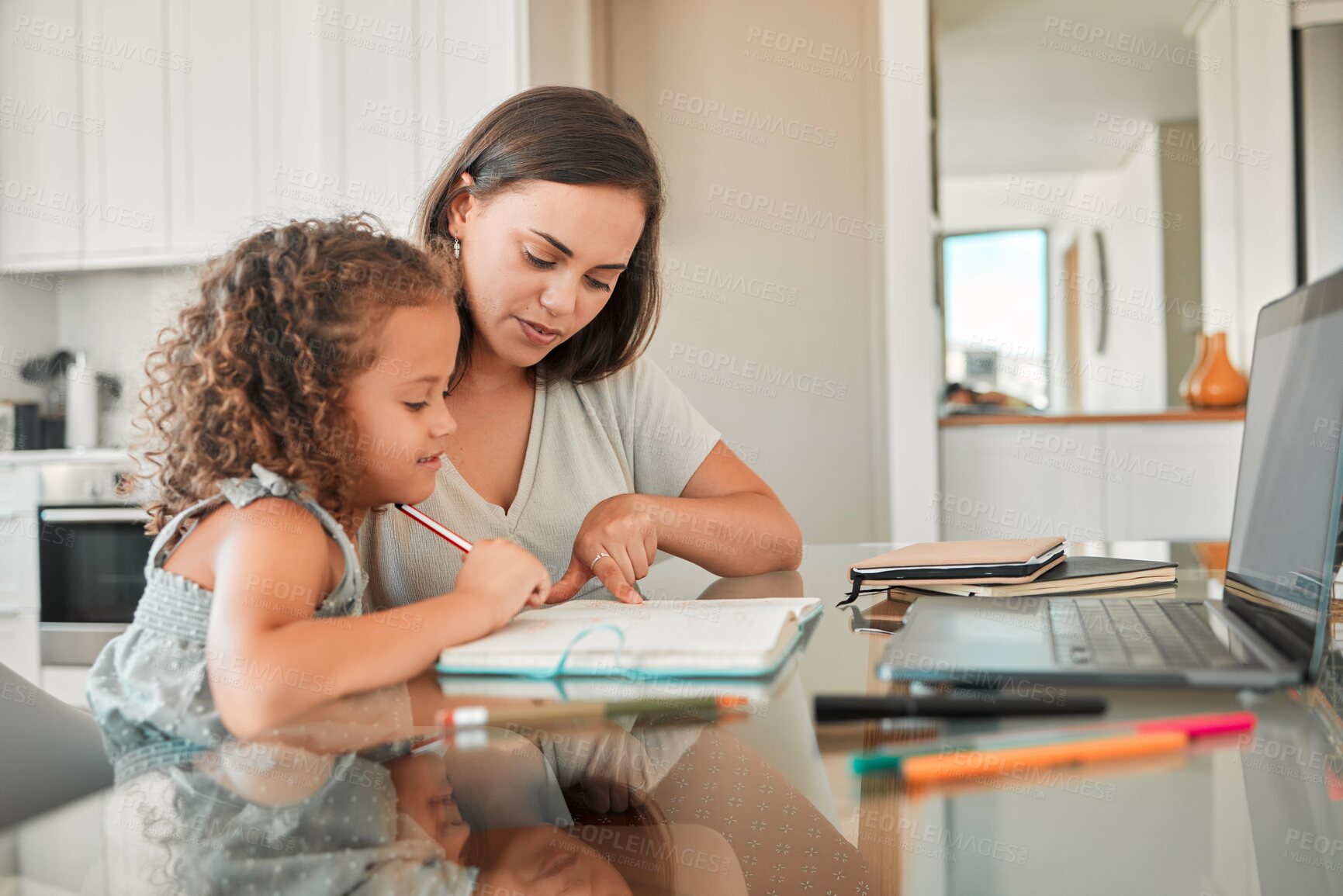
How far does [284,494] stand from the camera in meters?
0.77

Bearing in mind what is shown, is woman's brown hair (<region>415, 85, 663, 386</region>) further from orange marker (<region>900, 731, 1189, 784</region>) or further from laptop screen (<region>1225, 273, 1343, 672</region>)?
orange marker (<region>900, 731, 1189, 784</region>)

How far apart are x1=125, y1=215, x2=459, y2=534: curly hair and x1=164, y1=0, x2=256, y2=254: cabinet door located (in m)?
2.78

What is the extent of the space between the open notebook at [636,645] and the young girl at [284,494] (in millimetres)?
33

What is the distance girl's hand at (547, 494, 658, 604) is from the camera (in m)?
1.02

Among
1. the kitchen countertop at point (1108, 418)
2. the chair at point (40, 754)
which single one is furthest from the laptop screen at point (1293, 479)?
the kitchen countertop at point (1108, 418)

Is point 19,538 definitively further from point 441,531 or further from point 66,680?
point 441,531

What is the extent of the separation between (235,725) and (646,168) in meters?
0.88

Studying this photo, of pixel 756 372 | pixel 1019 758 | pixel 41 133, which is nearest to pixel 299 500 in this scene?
pixel 1019 758

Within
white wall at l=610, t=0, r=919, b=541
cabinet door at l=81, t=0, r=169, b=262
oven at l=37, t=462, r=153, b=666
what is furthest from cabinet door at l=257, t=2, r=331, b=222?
white wall at l=610, t=0, r=919, b=541

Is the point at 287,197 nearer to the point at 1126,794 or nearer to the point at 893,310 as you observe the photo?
the point at 893,310

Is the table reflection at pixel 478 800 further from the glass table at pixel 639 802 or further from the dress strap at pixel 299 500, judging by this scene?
the dress strap at pixel 299 500

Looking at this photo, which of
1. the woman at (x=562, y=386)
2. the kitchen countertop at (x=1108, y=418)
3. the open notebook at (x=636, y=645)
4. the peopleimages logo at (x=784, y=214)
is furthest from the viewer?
the peopleimages logo at (x=784, y=214)

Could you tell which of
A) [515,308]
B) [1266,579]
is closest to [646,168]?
[515,308]

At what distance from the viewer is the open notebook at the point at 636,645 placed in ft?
2.17
